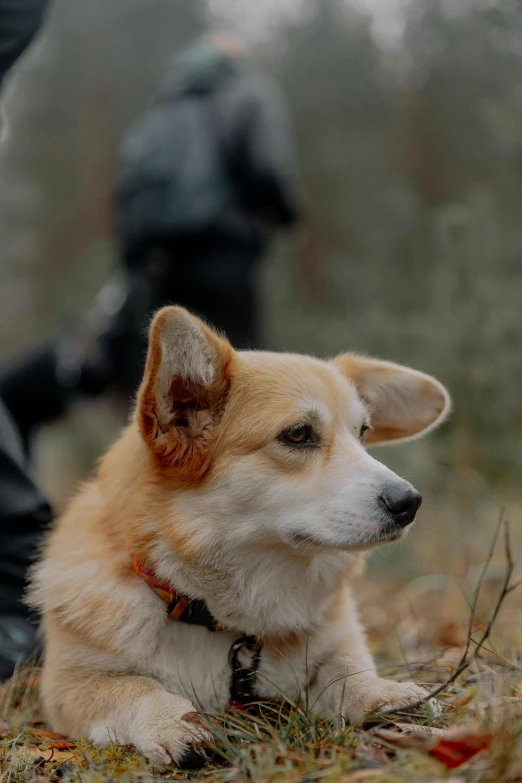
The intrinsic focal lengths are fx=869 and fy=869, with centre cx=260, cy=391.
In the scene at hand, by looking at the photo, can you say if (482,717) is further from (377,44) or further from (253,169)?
(377,44)

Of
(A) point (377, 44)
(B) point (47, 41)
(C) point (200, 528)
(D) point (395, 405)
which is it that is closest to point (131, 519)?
(C) point (200, 528)

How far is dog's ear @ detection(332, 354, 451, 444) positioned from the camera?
3041 mm

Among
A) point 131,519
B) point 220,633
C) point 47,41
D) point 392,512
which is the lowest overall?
point 220,633

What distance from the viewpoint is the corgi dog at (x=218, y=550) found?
7.79ft

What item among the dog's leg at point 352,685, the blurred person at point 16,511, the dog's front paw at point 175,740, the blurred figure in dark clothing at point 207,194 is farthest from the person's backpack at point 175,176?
the dog's front paw at point 175,740

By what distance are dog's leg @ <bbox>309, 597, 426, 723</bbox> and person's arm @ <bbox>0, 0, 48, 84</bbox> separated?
2401 mm

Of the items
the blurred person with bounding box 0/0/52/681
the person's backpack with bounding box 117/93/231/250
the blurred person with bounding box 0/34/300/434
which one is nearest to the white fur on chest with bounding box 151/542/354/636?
the blurred person with bounding box 0/0/52/681

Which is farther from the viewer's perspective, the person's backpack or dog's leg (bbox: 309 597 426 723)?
the person's backpack

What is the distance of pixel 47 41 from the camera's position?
14016 millimetres

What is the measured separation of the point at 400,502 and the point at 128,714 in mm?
909

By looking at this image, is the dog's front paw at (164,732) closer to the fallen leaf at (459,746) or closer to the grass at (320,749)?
the grass at (320,749)

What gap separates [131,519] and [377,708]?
85 cm

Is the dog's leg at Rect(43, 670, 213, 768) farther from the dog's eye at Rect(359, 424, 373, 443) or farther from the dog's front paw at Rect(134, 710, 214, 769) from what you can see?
the dog's eye at Rect(359, 424, 373, 443)

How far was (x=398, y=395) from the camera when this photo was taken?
10.1ft
